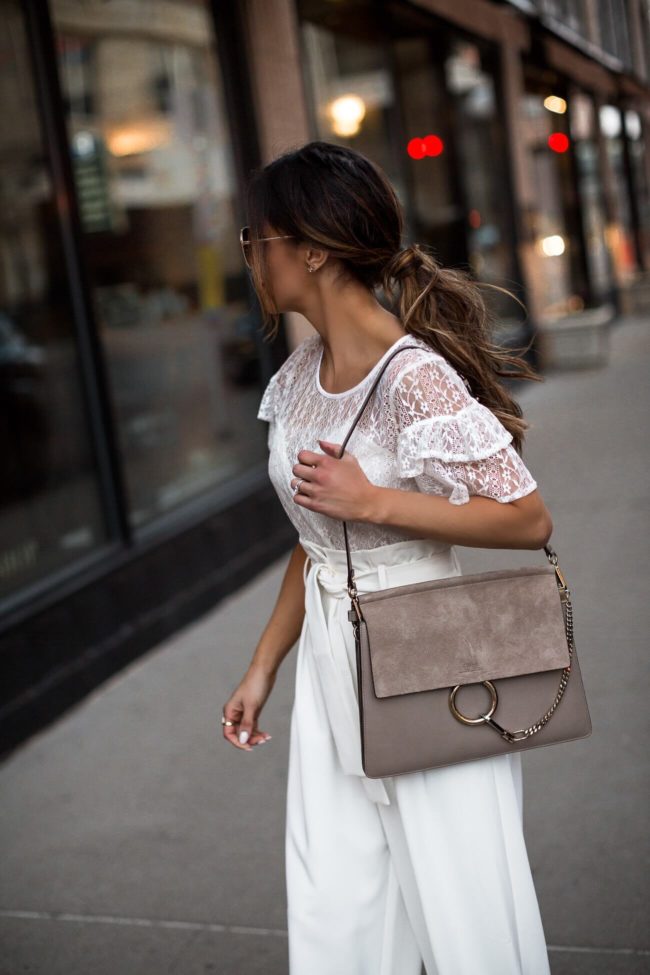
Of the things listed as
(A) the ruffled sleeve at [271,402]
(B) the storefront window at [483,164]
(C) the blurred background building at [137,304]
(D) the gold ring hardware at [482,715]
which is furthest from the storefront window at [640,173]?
(D) the gold ring hardware at [482,715]

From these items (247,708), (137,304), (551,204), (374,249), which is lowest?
(247,708)

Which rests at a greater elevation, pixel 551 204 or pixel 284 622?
pixel 551 204

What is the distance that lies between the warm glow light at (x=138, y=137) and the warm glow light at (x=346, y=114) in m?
2.48

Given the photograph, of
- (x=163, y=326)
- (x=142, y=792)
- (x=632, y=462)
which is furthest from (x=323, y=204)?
(x=632, y=462)

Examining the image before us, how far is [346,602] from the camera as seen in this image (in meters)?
2.00

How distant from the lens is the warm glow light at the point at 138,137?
6.30 metres

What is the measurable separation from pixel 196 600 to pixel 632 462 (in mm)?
3702

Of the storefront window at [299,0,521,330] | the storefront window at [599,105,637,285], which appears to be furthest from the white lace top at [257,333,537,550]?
the storefront window at [599,105,637,285]

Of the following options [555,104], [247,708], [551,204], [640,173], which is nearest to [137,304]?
[247,708]

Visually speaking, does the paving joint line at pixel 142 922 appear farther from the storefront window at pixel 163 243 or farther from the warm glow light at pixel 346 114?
the warm glow light at pixel 346 114

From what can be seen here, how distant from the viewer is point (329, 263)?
1.90m

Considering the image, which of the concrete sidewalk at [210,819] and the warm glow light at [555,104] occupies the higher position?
the warm glow light at [555,104]

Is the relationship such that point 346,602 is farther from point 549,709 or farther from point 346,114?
point 346,114

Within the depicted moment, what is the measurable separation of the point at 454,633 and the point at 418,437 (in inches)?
12.6
